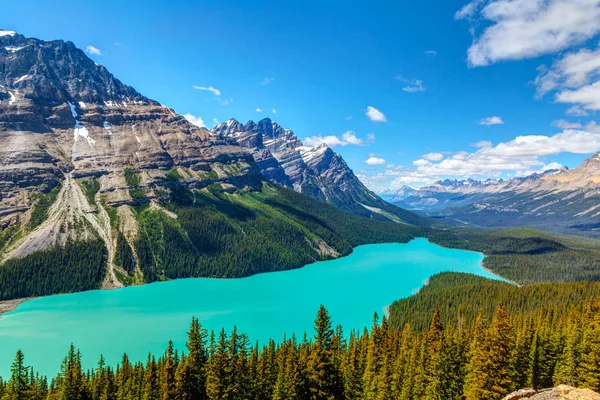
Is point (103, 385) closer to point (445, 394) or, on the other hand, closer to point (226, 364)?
point (226, 364)

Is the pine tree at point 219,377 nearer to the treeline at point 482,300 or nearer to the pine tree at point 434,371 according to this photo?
the pine tree at point 434,371

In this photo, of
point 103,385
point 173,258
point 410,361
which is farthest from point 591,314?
point 173,258

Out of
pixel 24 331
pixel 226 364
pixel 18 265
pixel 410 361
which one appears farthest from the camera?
pixel 18 265

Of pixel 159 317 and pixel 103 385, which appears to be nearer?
pixel 103 385

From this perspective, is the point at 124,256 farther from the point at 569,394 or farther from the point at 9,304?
the point at 569,394

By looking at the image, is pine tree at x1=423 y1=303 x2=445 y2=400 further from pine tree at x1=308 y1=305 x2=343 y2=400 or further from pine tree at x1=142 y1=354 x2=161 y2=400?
pine tree at x1=142 y1=354 x2=161 y2=400

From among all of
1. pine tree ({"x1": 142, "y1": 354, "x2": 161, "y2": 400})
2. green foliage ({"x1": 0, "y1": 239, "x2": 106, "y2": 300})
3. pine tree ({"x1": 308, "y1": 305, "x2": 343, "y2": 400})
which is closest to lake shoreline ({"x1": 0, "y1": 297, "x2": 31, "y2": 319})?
green foliage ({"x1": 0, "y1": 239, "x2": 106, "y2": 300})

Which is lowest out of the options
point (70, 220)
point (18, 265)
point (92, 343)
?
point (92, 343)
